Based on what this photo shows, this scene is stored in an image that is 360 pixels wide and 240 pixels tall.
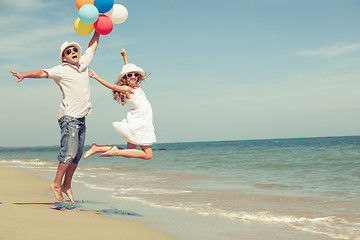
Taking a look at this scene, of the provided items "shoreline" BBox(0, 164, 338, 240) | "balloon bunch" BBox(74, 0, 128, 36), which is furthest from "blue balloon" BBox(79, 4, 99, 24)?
"shoreline" BBox(0, 164, 338, 240)

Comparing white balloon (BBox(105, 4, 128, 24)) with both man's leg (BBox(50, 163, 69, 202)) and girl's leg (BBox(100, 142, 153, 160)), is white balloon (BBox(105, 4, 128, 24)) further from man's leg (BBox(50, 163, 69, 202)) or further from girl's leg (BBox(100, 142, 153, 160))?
man's leg (BBox(50, 163, 69, 202))

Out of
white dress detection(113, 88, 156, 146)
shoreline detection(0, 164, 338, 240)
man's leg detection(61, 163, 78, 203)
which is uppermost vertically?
white dress detection(113, 88, 156, 146)

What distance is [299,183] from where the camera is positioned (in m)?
10.8

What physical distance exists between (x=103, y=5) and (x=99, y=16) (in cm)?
16

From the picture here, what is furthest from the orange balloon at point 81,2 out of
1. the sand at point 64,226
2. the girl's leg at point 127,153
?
the sand at point 64,226

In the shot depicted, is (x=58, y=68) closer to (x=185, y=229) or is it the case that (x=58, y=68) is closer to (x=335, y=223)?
(x=185, y=229)

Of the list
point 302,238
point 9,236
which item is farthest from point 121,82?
point 302,238

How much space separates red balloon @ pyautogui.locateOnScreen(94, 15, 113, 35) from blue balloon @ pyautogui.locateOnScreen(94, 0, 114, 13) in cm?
10

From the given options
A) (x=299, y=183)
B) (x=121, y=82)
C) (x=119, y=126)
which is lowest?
(x=299, y=183)

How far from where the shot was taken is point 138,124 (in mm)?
5074

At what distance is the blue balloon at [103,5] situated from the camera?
537 cm

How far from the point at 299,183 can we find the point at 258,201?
12.0 ft

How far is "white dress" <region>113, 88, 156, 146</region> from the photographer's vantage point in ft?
16.6

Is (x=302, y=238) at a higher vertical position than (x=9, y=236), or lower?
lower
